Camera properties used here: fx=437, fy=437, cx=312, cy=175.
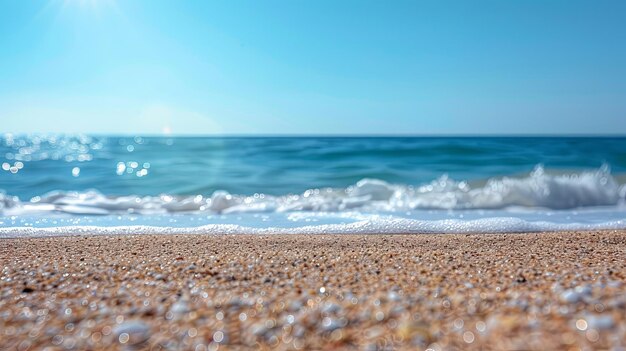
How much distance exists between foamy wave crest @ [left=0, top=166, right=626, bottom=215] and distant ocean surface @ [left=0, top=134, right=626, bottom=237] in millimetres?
26

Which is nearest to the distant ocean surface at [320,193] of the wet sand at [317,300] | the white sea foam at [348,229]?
the white sea foam at [348,229]

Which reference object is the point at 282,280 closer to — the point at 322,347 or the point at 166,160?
the point at 322,347

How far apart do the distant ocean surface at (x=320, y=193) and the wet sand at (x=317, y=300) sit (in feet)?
7.29

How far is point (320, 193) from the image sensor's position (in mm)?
9797

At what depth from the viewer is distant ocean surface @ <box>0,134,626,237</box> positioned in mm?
5734

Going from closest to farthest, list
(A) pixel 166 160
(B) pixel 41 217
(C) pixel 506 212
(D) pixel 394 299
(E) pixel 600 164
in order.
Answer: (D) pixel 394 299
(B) pixel 41 217
(C) pixel 506 212
(E) pixel 600 164
(A) pixel 166 160

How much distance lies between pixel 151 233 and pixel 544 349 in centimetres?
451

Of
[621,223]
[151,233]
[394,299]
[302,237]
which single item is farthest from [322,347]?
[621,223]

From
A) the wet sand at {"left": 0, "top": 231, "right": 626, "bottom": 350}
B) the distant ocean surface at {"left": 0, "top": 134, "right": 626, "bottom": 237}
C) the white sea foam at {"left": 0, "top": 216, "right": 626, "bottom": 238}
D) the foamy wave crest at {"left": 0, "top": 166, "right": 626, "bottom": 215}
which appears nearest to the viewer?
the wet sand at {"left": 0, "top": 231, "right": 626, "bottom": 350}

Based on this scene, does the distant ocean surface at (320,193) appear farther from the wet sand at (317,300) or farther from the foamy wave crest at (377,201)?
the wet sand at (317,300)

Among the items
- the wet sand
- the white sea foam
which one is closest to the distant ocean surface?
the white sea foam

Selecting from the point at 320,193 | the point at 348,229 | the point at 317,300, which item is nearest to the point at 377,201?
the point at 320,193

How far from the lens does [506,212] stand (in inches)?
287

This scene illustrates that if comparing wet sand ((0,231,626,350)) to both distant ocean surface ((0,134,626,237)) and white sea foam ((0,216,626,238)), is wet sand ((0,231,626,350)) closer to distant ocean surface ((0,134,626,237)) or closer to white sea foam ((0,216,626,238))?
white sea foam ((0,216,626,238))
